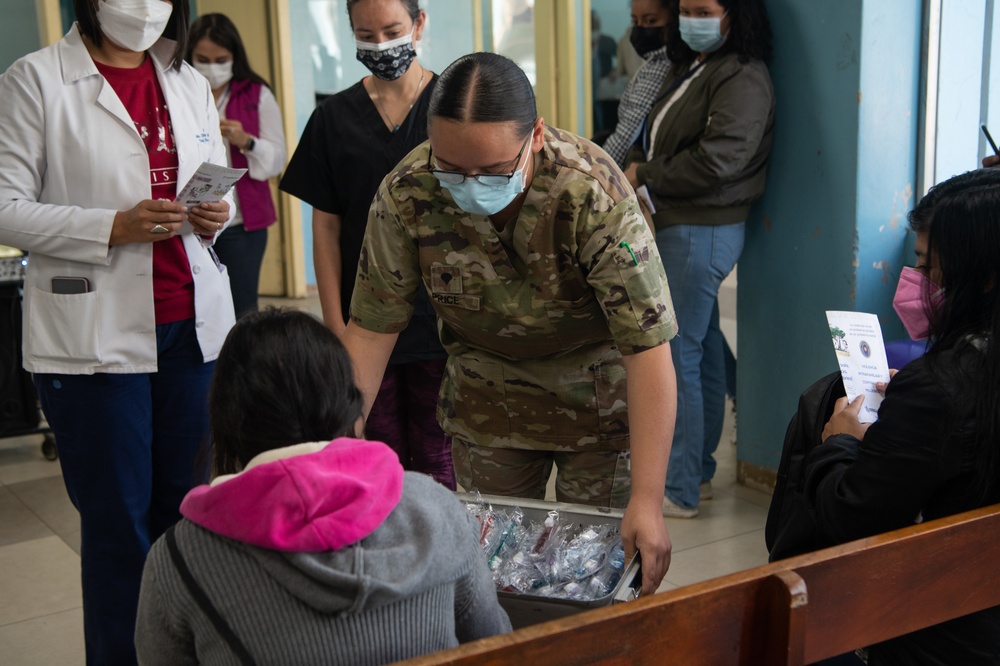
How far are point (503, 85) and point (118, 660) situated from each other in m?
1.53

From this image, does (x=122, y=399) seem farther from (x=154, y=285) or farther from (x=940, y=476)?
(x=940, y=476)

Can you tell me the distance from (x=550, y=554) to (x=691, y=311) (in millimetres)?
1764

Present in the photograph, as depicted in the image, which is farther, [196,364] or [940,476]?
[196,364]

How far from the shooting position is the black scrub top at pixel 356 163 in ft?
7.88

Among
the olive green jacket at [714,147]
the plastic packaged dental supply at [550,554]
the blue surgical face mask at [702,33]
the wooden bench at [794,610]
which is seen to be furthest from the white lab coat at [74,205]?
the blue surgical face mask at [702,33]

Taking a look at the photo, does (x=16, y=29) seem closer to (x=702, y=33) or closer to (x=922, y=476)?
(x=702, y=33)

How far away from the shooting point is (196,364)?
215cm

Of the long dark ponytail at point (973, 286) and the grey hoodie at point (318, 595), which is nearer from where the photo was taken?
the grey hoodie at point (318, 595)

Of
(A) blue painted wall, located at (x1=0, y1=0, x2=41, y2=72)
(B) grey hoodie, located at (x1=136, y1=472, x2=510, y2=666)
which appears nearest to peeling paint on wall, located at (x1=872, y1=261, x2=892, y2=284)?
(B) grey hoodie, located at (x1=136, y1=472, x2=510, y2=666)

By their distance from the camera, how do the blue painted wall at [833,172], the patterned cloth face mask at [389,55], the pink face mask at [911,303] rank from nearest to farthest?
the pink face mask at [911,303] → the patterned cloth face mask at [389,55] → the blue painted wall at [833,172]

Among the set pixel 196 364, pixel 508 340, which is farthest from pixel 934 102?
pixel 196 364

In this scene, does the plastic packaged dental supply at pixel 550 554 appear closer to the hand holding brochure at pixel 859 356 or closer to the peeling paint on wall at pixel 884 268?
the hand holding brochure at pixel 859 356

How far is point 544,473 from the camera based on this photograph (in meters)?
2.04

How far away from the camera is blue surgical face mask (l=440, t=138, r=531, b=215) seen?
163 cm
